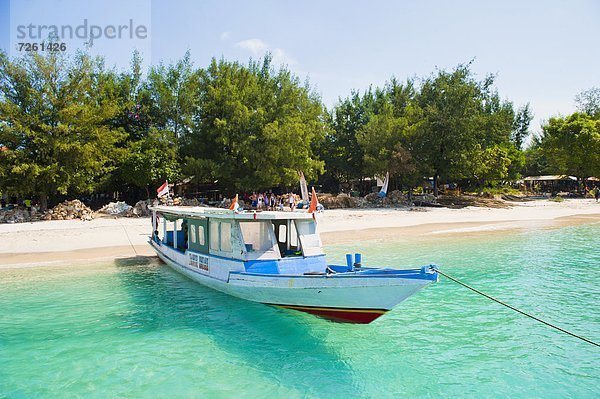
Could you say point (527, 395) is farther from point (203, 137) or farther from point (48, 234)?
point (203, 137)

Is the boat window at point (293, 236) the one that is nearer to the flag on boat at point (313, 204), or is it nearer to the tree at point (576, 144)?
the flag on boat at point (313, 204)

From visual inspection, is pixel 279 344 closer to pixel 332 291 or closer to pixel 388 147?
pixel 332 291

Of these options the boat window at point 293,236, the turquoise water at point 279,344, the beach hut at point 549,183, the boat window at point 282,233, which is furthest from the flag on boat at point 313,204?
the beach hut at point 549,183

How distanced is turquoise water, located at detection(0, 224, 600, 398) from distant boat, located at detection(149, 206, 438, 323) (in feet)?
2.80

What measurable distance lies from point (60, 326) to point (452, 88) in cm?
3837

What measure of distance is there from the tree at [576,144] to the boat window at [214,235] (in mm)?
49708

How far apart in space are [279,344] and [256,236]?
2962mm

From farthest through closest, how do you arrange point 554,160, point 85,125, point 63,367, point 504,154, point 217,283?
point 554,160 < point 504,154 < point 85,125 < point 217,283 < point 63,367

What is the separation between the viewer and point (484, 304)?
487 inches

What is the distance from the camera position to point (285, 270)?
35.9ft

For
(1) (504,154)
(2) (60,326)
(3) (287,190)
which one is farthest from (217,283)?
(1) (504,154)

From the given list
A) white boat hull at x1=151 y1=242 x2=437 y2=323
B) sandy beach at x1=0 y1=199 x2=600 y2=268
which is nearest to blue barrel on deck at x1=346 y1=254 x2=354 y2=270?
white boat hull at x1=151 y1=242 x2=437 y2=323

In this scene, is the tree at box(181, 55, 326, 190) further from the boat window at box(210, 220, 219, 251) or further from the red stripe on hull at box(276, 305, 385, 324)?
the red stripe on hull at box(276, 305, 385, 324)

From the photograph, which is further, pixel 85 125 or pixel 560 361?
→ pixel 85 125
